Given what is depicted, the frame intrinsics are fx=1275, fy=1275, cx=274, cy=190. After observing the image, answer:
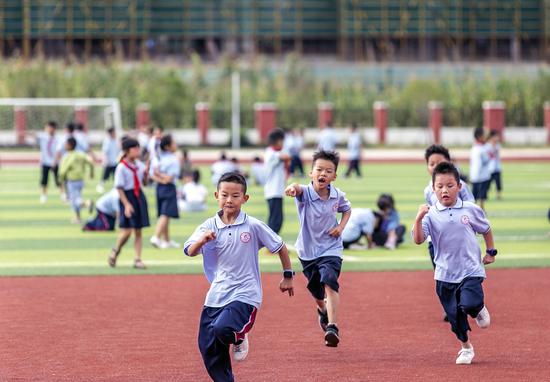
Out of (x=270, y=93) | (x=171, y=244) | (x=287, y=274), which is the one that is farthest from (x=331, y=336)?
(x=270, y=93)

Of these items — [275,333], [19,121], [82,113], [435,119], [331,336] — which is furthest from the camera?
[435,119]

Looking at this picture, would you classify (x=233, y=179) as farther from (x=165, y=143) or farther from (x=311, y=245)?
(x=165, y=143)

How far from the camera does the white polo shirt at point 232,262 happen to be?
9.00m

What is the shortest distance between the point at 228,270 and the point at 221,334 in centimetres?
51

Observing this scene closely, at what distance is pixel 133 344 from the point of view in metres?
11.5

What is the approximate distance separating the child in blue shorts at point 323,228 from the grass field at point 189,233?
5.54 meters

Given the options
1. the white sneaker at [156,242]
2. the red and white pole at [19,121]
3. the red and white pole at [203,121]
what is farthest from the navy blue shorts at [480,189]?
the red and white pole at [203,121]

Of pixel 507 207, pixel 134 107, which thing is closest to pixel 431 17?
pixel 134 107

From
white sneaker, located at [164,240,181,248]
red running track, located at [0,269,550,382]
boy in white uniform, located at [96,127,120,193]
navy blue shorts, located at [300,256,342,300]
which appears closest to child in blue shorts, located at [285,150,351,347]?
navy blue shorts, located at [300,256,342,300]

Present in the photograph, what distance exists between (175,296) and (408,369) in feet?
15.7

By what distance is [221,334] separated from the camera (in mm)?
8781

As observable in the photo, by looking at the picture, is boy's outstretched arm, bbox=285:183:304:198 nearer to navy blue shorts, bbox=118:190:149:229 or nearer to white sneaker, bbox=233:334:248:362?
white sneaker, bbox=233:334:248:362

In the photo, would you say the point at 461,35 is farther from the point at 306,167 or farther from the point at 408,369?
the point at 408,369

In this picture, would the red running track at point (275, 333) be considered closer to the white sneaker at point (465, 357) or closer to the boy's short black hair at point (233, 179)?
the white sneaker at point (465, 357)
